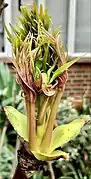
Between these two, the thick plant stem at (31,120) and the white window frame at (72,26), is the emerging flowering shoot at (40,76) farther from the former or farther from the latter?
the white window frame at (72,26)

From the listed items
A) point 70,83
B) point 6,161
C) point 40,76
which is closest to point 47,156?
point 40,76

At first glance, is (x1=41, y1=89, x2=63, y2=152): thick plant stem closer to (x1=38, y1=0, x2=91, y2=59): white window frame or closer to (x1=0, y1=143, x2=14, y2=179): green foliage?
(x1=0, y1=143, x2=14, y2=179): green foliage

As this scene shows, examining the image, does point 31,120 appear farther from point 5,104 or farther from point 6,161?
point 5,104

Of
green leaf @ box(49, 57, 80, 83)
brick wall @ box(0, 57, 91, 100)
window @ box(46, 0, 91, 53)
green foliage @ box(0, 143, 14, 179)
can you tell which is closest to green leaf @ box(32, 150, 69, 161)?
green leaf @ box(49, 57, 80, 83)

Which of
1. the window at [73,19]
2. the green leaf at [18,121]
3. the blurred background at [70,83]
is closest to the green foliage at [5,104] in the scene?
Result: the blurred background at [70,83]

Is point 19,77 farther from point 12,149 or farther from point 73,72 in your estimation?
point 73,72

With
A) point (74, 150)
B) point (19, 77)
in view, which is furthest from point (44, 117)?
point (74, 150)
